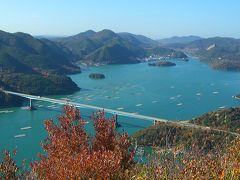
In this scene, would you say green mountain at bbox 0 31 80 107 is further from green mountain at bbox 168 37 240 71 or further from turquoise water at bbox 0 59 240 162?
Answer: green mountain at bbox 168 37 240 71

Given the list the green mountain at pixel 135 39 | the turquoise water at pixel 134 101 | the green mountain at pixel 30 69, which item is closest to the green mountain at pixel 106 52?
the green mountain at pixel 30 69

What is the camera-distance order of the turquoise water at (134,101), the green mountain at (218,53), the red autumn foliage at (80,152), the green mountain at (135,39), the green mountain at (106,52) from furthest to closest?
the green mountain at (135,39)
the green mountain at (106,52)
the green mountain at (218,53)
the turquoise water at (134,101)
the red autumn foliage at (80,152)

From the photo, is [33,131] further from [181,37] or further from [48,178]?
[181,37]

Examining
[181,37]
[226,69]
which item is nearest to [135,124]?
[226,69]

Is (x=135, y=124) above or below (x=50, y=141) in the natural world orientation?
below

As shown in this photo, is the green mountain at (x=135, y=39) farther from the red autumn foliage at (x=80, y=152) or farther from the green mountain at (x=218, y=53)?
the red autumn foliage at (x=80, y=152)

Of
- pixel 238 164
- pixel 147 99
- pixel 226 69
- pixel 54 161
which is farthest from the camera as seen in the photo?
pixel 226 69
